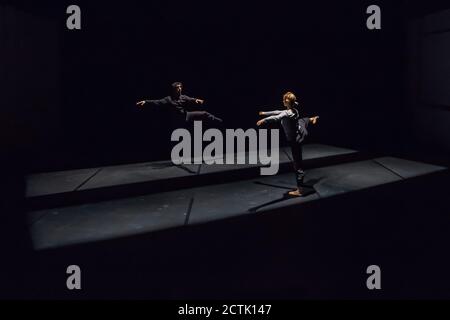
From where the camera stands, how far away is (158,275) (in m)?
3.90

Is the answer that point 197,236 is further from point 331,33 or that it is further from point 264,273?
point 331,33

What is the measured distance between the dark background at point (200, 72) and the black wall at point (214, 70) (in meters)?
0.02

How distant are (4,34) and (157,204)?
3928 mm

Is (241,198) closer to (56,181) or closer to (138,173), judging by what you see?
(138,173)

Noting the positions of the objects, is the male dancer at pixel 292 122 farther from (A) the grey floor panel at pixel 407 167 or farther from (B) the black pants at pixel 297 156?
(A) the grey floor panel at pixel 407 167

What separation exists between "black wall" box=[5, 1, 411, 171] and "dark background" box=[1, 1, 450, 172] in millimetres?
24

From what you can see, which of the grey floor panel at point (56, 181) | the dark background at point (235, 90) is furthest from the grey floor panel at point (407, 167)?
the grey floor panel at point (56, 181)

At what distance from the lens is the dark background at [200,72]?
25.3 feet

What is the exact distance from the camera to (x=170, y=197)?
6.58 metres

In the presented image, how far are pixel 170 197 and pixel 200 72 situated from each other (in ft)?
12.5

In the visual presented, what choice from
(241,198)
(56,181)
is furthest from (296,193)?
(56,181)

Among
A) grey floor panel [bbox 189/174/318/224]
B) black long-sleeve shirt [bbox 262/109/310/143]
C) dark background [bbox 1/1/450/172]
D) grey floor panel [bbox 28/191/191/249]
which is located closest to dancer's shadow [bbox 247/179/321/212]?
grey floor panel [bbox 189/174/318/224]

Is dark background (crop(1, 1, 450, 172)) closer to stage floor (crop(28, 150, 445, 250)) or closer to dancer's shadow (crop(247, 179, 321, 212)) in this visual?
stage floor (crop(28, 150, 445, 250))
